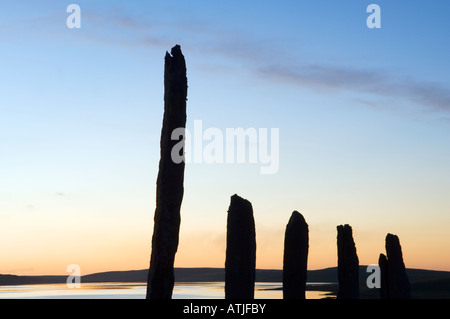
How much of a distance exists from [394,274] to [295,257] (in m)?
4.35

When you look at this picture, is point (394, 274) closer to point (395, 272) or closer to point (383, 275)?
point (395, 272)

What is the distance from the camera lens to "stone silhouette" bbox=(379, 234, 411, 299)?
2189 cm

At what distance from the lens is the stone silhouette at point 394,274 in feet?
71.8

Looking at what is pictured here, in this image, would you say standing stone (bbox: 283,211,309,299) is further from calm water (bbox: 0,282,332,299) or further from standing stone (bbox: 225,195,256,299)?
calm water (bbox: 0,282,332,299)

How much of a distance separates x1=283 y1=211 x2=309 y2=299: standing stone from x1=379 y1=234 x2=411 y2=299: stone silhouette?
3921mm

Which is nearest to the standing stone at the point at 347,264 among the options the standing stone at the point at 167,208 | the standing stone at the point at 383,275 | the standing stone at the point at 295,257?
the standing stone at the point at 383,275

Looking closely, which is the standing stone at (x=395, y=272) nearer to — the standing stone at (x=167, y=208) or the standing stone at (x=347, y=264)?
the standing stone at (x=347, y=264)

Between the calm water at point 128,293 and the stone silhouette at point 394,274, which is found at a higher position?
the stone silhouette at point 394,274

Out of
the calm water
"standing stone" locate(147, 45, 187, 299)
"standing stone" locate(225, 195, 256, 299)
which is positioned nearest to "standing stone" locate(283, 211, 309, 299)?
"standing stone" locate(225, 195, 256, 299)

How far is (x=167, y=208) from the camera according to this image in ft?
51.8

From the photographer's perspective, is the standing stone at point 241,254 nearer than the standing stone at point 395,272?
Yes

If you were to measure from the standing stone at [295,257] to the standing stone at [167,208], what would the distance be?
445cm
